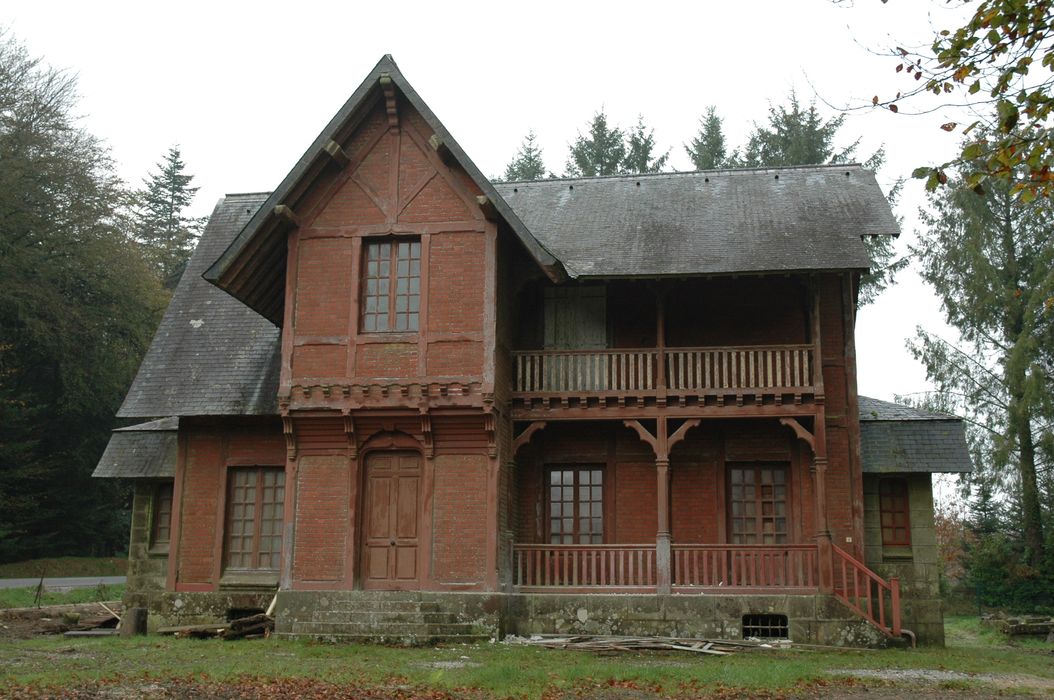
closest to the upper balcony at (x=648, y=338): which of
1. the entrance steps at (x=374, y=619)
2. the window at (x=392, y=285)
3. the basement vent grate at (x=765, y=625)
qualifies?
→ the window at (x=392, y=285)

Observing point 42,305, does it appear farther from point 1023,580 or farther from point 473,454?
point 1023,580

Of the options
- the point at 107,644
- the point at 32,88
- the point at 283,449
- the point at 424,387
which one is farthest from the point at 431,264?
the point at 32,88

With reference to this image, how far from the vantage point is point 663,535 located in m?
19.2

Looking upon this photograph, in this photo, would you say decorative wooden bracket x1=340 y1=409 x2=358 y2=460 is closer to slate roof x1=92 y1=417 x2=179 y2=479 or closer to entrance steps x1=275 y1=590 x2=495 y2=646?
entrance steps x1=275 y1=590 x2=495 y2=646

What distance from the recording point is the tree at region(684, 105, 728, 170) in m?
49.2

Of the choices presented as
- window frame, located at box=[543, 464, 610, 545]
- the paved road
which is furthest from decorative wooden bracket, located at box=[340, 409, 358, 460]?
the paved road

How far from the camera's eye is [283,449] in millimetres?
22109

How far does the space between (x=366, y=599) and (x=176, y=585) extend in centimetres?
551

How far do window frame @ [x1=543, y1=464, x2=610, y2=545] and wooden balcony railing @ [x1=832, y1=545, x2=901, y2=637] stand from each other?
4.58 metres

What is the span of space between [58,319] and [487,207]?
26.1 metres

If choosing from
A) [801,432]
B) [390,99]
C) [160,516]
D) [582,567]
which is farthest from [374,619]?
[390,99]

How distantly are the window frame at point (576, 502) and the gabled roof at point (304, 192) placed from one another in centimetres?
452

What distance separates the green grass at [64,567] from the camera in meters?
36.9

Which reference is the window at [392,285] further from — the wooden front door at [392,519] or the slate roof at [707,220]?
the slate roof at [707,220]
